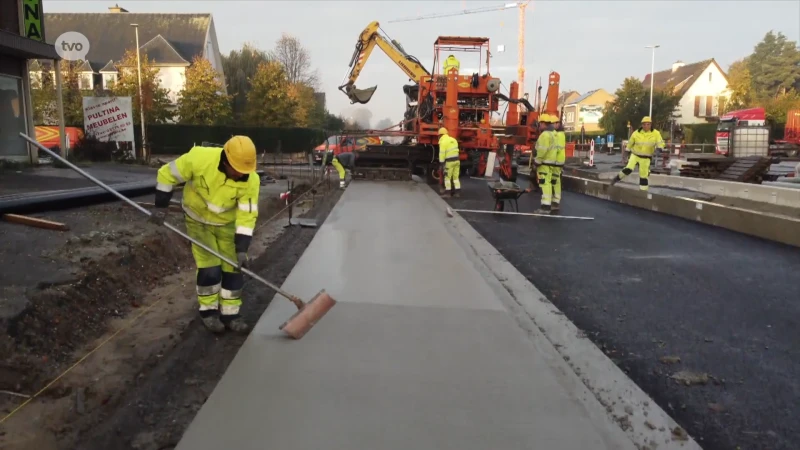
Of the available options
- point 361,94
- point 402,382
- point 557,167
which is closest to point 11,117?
point 361,94

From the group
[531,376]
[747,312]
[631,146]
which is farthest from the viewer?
[631,146]

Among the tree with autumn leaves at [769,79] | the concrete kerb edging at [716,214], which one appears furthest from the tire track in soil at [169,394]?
the tree with autumn leaves at [769,79]

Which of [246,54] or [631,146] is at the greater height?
[246,54]

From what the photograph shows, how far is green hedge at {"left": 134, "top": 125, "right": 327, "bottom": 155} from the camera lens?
34.5 metres

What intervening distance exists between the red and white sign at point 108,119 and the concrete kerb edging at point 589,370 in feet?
57.9

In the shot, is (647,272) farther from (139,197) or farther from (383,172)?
(383,172)

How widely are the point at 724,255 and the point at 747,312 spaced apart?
248 cm

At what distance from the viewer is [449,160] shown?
45.2 feet

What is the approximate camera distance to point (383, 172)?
1730cm

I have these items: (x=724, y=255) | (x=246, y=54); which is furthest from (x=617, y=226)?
(x=246, y=54)

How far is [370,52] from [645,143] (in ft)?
33.4

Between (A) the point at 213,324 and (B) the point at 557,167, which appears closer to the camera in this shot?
(A) the point at 213,324

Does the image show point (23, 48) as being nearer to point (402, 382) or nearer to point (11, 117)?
point (11, 117)

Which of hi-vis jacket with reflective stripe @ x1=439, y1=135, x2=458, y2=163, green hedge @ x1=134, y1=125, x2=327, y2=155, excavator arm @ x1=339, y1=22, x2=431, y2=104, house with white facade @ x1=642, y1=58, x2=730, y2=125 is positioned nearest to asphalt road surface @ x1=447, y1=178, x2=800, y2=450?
hi-vis jacket with reflective stripe @ x1=439, y1=135, x2=458, y2=163
